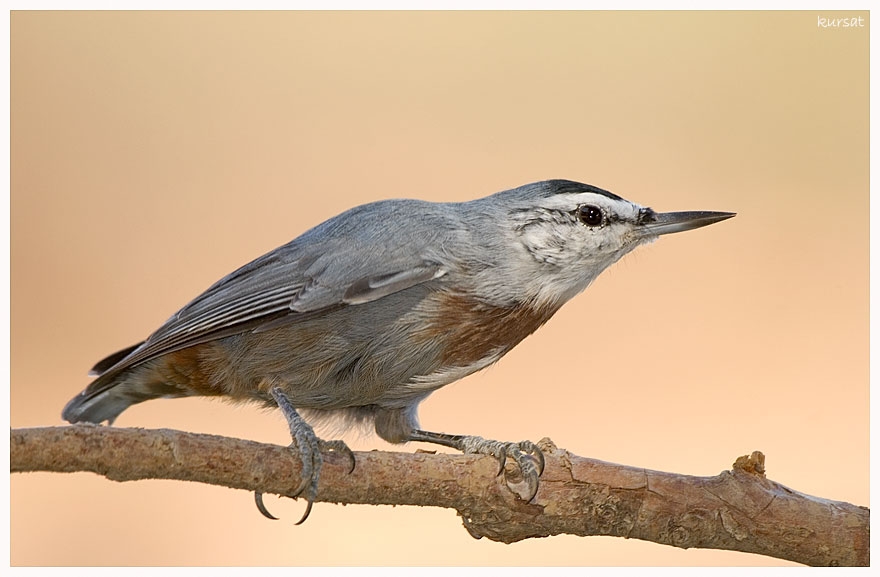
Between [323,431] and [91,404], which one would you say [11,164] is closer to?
[91,404]

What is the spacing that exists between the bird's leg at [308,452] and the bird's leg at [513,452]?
428 mm

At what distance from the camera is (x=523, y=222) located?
8.10 feet

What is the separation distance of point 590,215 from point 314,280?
31.0 inches

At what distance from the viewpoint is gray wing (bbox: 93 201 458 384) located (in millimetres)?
2383

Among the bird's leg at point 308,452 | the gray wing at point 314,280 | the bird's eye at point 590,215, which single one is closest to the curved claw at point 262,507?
the bird's leg at point 308,452

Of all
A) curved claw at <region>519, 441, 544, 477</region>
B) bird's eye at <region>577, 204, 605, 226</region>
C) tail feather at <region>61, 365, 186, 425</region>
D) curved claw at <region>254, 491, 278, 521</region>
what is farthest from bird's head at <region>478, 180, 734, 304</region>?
tail feather at <region>61, 365, 186, 425</region>

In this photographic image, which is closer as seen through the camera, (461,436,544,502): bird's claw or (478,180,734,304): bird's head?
(461,436,544,502): bird's claw

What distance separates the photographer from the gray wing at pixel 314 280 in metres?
2.38

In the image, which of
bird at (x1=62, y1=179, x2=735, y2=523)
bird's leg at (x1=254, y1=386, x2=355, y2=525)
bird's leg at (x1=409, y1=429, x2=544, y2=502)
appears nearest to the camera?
bird's leg at (x1=254, y1=386, x2=355, y2=525)

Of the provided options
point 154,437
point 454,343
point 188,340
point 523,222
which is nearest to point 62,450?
point 154,437

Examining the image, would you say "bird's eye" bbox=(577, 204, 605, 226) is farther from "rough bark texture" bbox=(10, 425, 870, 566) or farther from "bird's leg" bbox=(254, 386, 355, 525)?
"bird's leg" bbox=(254, 386, 355, 525)

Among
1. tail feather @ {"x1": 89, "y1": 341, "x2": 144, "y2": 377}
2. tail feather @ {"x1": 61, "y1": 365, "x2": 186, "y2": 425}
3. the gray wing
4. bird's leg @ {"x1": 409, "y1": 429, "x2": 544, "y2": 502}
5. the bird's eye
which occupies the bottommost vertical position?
bird's leg @ {"x1": 409, "y1": 429, "x2": 544, "y2": 502}

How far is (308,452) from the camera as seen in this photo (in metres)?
2.15

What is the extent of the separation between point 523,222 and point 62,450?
52.0 inches
